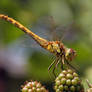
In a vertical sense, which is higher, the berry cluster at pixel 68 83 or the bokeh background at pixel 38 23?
the bokeh background at pixel 38 23

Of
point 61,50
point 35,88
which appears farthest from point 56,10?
point 35,88

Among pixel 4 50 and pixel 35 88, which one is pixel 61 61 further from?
pixel 4 50

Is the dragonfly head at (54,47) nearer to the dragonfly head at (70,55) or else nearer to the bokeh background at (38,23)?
the dragonfly head at (70,55)

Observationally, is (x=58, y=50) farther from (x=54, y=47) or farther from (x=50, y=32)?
(x=50, y=32)

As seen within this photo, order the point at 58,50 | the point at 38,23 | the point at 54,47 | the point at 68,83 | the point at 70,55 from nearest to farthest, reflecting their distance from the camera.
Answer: the point at 68,83 → the point at 70,55 → the point at 58,50 → the point at 54,47 → the point at 38,23

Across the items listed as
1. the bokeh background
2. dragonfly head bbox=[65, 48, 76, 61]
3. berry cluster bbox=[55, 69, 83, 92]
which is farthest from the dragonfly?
the bokeh background

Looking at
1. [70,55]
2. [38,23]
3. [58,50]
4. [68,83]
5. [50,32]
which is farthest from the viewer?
[38,23]

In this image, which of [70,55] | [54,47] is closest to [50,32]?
[54,47]

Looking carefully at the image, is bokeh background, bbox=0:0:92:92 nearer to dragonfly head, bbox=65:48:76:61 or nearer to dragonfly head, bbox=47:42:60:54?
dragonfly head, bbox=47:42:60:54

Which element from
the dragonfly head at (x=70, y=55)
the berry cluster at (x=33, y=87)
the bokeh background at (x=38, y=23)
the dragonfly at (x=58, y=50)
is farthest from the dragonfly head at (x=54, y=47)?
the bokeh background at (x=38, y=23)
